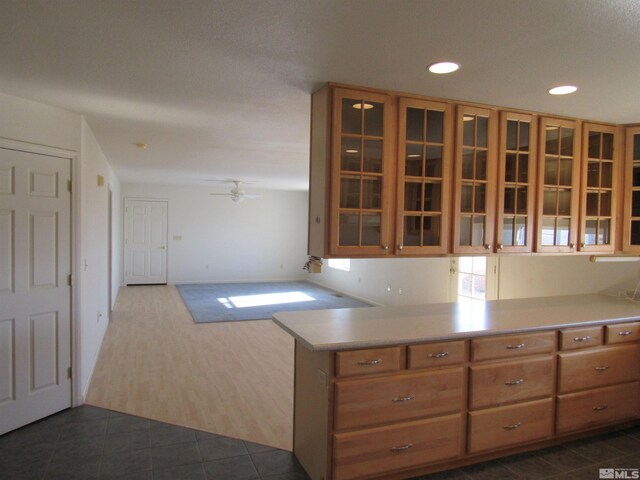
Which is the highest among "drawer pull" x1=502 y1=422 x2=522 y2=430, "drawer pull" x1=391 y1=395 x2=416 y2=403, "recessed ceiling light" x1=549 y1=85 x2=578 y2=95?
"recessed ceiling light" x1=549 y1=85 x2=578 y2=95

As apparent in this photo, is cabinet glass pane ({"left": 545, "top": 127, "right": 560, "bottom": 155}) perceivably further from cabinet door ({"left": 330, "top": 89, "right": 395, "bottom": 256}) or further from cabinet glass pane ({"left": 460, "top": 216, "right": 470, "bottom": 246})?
cabinet door ({"left": 330, "top": 89, "right": 395, "bottom": 256})

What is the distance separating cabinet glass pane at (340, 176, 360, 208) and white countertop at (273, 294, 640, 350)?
72cm

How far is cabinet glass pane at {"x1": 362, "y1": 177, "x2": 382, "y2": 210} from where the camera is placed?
8.87 feet

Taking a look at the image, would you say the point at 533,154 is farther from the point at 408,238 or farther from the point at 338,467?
the point at 338,467

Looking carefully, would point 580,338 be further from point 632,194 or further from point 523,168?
point 632,194

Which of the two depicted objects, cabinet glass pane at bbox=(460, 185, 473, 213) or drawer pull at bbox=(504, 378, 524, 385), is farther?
cabinet glass pane at bbox=(460, 185, 473, 213)

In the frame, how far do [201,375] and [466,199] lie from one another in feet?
10.1

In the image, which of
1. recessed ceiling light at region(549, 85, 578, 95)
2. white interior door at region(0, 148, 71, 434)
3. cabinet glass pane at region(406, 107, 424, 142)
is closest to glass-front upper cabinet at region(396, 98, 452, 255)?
cabinet glass pane at region(406, 107, 424, 142)

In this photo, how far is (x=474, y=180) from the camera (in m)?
2.97

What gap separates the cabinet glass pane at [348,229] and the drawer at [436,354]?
2.31ft

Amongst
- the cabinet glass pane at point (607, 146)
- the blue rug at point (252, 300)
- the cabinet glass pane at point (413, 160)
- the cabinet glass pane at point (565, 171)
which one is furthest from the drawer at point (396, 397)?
the blue rug at point (252, 300)

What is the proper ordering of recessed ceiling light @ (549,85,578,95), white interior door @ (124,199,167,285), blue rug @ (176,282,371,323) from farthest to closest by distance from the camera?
white interior door @ (124,199,167,285) < blue rug @ (176,282,371,323) < recessed ceiling light @ (549,85,578,95)

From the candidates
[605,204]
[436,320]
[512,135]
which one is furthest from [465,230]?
[605,204]

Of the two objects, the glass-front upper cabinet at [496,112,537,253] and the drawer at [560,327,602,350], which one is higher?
the glass-front upper cabinet at [496,112,537,253]
